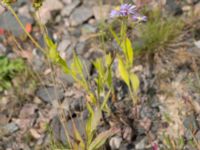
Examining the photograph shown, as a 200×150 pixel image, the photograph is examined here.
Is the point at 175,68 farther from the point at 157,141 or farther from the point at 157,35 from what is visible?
the point at 157,141

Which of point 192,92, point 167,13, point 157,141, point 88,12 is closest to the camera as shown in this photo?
point 157,141

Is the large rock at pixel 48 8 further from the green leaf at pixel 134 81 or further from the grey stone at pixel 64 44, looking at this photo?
the green leaf at pixel 134 81

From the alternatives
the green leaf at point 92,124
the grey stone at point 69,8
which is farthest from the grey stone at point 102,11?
the green leaf at point 92,124

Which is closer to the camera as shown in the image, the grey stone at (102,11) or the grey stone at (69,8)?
the grey stone at (102,11)

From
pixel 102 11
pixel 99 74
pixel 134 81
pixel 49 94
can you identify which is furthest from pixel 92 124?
pixel 102 11

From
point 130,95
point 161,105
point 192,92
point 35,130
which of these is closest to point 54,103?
point 35,130

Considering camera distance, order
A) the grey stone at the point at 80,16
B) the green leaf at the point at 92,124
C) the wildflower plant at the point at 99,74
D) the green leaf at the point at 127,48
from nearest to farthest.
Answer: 1. the wildflower plant at the point at 99,74
2. the green leaf at the point at 92,124
3. the green leaf at the point at 127,48
4. the grey stone at the point at 80,16

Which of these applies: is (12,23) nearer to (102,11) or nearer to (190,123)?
(102,11)

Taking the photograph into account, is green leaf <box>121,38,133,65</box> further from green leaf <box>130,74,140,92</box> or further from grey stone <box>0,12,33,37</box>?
grey stone <box>0,12,33,37</box>
